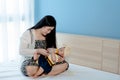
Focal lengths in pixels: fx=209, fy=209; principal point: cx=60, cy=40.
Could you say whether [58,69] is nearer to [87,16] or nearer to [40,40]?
[40,40]

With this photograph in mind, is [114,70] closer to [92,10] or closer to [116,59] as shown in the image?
[116,59]

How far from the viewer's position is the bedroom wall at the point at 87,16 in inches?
84.2

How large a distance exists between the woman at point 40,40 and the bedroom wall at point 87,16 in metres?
0.48

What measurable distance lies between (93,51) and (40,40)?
22.6 inches

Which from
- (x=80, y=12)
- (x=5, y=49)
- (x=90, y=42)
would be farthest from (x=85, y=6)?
(x=5, y=49)

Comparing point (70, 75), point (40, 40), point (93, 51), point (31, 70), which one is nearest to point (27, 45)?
point (40, 40)

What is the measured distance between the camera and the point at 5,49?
2.58 meters

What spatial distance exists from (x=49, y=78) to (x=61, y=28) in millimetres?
973

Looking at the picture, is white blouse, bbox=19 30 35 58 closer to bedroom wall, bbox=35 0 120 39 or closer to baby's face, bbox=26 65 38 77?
baby's face, bbox=26 65 38 77

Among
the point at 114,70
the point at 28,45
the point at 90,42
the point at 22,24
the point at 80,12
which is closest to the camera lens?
the point at 28,45

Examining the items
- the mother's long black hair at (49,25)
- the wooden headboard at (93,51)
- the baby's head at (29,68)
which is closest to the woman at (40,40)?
the mother's long black hair at (49,25)

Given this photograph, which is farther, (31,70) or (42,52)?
(42,52)

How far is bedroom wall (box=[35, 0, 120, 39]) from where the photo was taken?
2.14m

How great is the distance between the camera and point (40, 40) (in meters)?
2.02
